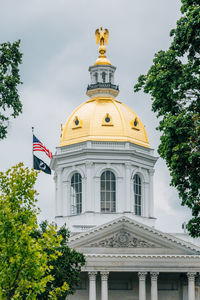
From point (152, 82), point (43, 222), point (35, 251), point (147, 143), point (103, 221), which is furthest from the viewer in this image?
point (147, 143)

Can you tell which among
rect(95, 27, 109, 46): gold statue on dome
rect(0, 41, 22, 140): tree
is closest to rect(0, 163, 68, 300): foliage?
rect(0, 41, 22, 140): tree

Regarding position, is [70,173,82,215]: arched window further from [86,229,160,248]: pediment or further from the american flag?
the american flag

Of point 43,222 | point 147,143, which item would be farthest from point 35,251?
point 147,143

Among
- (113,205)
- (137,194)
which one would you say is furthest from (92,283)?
(137,194)

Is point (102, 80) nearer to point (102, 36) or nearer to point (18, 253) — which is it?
point (102, 36)

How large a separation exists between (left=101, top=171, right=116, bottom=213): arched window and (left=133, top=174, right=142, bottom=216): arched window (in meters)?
2.05

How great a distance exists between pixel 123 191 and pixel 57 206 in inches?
231

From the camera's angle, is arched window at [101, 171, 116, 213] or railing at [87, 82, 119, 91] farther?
railing at [87, 82, 119, 91]

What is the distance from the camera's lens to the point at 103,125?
75.2 m

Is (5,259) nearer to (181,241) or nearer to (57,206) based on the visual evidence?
(181,241)

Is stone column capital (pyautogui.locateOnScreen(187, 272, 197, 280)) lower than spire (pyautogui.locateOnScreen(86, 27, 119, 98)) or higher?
lower

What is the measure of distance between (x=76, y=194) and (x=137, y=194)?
5000mm

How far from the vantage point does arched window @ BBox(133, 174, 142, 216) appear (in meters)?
74.2

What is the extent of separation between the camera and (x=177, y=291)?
68.9 m
